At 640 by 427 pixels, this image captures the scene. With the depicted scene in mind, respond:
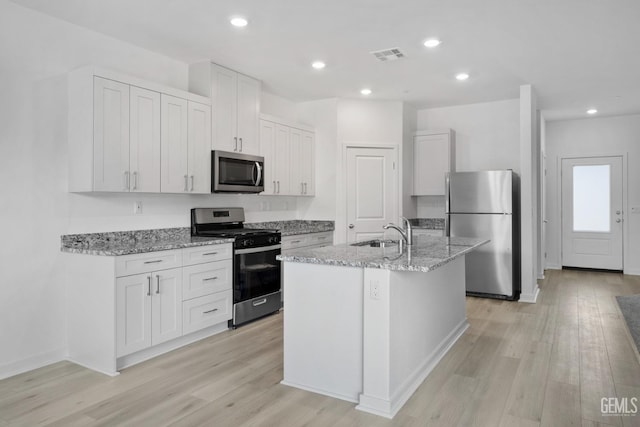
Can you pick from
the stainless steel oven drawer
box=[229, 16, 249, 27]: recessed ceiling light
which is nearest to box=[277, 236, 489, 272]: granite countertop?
the stainless steel oven drawer

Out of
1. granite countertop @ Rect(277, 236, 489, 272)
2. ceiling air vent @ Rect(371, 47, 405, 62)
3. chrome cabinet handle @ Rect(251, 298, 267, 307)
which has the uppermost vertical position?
ceiling air vent @ Rect(371, 47, 405, 62)

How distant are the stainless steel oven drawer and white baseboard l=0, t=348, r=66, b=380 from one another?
4.74 ft

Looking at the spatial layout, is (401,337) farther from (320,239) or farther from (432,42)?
(320,239)

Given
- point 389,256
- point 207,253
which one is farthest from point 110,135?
point 389,256

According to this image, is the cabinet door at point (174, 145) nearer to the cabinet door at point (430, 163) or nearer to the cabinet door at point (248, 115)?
the cabinet door at point (248, 115)

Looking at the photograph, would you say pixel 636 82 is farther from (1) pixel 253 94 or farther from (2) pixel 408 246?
(1) pixel 253 94

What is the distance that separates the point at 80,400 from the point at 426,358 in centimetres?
230

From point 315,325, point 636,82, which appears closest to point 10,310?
point 315,325

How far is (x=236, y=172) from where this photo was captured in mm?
4492

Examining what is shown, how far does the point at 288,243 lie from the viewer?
495 centimetres

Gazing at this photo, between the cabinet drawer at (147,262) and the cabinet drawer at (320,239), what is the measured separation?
207 cm

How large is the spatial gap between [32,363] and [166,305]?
993mm

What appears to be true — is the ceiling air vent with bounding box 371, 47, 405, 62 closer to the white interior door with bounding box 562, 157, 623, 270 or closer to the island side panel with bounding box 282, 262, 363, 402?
the island side panel with bounding box 282, 262, 363, 402

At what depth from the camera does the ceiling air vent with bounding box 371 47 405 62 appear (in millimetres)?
3971
